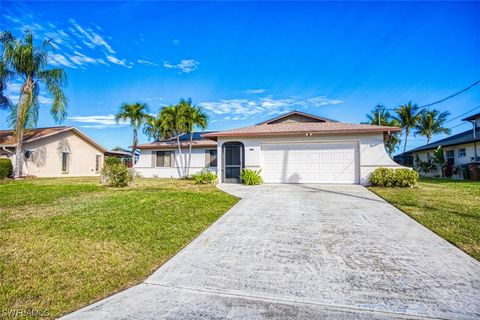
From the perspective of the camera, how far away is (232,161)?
13836mm

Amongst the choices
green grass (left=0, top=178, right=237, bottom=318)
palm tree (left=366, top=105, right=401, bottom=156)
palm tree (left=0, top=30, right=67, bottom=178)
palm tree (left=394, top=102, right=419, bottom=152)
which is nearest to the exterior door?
green grass (left=0, top=178, right=237, bottom=318)

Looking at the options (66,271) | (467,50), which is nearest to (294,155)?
(66,271)

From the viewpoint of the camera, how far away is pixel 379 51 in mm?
14352

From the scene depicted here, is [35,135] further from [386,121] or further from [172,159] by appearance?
[386,121]

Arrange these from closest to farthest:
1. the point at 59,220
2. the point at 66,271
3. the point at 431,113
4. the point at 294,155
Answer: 1. the point at 66,271
2. the point at 59,220
3. the point at 294,155
4. the point at 431,113

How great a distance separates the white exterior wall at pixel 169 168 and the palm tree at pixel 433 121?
26.7 metres

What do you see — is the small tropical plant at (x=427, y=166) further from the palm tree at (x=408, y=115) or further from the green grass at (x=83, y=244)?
the green grass at (x=83, y=244)

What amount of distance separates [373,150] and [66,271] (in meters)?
12.6

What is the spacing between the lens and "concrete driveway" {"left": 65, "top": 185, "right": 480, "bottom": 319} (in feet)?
8.32

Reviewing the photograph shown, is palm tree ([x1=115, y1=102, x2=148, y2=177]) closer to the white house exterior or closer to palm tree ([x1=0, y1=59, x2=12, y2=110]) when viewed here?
the white house exterior

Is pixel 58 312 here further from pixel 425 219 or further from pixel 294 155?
pixel 294 155

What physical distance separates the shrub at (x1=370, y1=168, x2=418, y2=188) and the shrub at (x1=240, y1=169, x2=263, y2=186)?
18.0 ft

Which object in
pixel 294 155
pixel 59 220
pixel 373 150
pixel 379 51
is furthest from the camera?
pixel 379 51

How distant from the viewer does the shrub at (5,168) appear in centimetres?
1583
